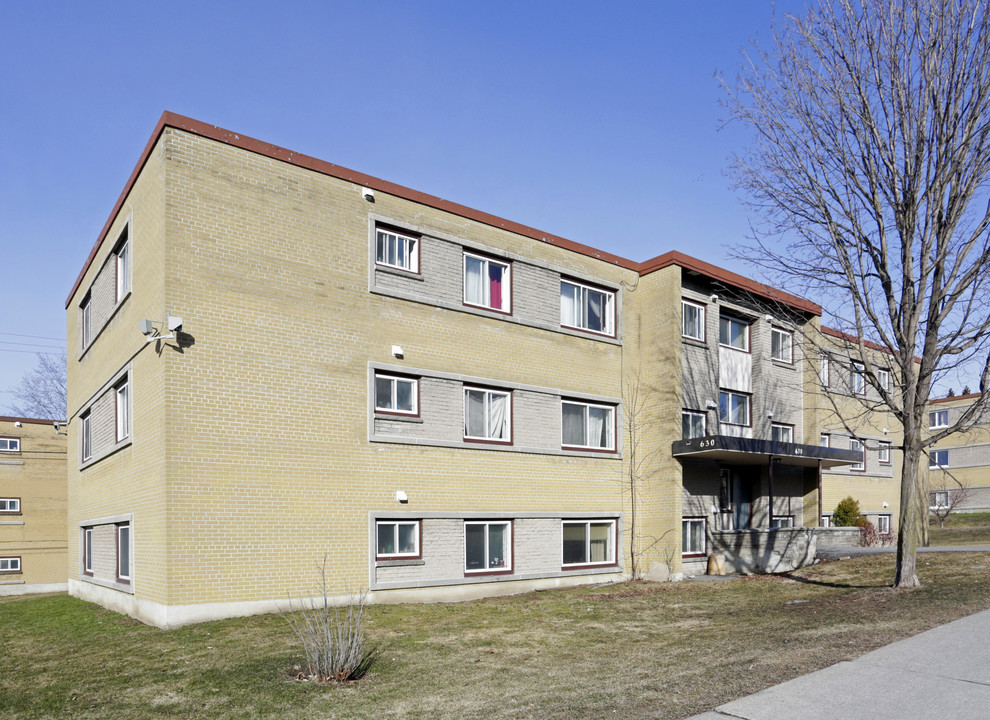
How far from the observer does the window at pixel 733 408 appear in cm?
2552

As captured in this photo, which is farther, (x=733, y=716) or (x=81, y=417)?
(x=81, y=417)

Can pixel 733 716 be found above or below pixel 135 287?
below

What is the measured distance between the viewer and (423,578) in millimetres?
17875

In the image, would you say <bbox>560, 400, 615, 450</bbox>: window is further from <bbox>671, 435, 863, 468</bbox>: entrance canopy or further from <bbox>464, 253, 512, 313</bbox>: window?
<bbox>464, 253, 512, 313</bbox>: window

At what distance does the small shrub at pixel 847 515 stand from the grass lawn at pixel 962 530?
20.4ft


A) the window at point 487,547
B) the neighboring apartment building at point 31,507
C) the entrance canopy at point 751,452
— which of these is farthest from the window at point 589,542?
the neighboring apartment building at point 31,507

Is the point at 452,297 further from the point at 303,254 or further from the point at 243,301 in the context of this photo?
the point at 243,301

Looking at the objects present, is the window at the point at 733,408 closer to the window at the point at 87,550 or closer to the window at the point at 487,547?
the window at the point at 487,547

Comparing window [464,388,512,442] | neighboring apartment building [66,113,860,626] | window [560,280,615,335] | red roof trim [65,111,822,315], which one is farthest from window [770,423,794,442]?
window [464,388,512,442]

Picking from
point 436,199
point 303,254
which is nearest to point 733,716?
point 303,254

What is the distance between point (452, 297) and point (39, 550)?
29979 millimetres

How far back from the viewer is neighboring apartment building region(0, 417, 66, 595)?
37625 mm

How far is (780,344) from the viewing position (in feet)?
91.9

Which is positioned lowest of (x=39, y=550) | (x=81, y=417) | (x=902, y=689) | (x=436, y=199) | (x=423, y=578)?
(x=39, y=550)
